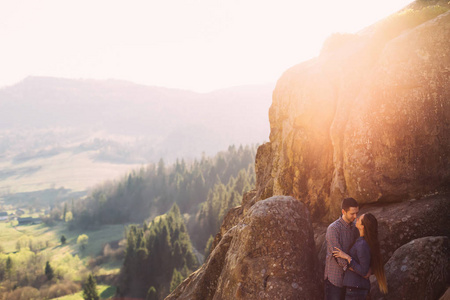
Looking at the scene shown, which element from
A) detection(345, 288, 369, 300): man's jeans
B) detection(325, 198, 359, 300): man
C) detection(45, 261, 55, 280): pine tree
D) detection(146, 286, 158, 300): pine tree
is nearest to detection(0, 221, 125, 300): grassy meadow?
detection(45, 261, 55, 280): pine tree

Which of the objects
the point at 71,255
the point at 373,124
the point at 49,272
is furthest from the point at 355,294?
the point at 71,255

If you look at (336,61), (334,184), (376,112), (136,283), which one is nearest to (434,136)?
(376,112)

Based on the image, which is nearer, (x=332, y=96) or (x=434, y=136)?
(x=434, y=136)

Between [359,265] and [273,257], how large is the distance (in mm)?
3581

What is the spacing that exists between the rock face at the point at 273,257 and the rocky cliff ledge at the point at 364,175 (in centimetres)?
4

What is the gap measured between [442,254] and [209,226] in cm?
12062

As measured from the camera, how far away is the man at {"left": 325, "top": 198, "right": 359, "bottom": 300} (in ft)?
31.8

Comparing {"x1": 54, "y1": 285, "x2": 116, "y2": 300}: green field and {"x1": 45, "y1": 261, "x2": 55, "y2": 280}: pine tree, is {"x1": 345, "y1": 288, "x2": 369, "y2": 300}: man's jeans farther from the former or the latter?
{"x1": 45, "y1": 261, "x2": 55, "y2": 280}: pine tree

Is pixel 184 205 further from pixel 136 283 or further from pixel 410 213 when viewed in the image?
pixel 410 213

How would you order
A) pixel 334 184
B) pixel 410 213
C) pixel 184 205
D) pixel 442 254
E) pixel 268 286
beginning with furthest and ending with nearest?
pixel 184 205 < pixel 334 184 < pixel 410 213 < pixel 268 286 < pixel 442 254

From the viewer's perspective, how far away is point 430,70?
44.1 ft

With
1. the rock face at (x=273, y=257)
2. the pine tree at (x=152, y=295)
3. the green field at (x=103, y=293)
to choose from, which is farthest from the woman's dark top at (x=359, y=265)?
the green field at (x=103, y=293)

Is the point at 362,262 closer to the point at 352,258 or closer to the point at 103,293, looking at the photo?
the point at 352,258

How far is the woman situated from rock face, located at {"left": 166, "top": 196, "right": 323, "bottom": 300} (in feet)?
7.70
